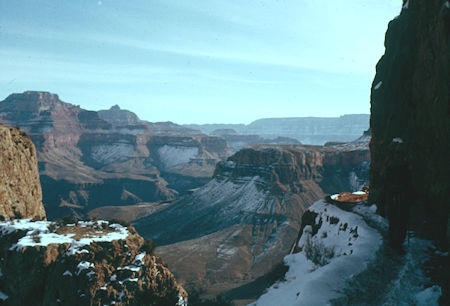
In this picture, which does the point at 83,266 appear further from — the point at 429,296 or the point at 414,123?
the point at 414,123

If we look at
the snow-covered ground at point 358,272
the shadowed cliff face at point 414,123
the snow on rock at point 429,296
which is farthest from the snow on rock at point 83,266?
the snow on rock at point 429,296

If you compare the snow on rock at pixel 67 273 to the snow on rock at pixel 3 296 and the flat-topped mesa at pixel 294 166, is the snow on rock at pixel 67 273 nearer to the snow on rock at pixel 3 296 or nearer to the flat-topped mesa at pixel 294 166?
the snow on rock at pixel 3 296

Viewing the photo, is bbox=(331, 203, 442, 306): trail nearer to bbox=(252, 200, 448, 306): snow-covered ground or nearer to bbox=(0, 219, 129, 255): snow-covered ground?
bbox=(252, 200, 448, 306): snow-covered ground

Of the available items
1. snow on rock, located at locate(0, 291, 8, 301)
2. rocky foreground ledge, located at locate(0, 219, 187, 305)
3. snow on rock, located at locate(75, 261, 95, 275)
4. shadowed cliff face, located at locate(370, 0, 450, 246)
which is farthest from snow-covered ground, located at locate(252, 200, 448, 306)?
snow on rock, located at locate(0, 291, 8, 301)

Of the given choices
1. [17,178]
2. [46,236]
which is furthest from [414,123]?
[17,178]

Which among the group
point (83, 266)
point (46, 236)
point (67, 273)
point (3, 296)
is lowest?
point (3, 296)

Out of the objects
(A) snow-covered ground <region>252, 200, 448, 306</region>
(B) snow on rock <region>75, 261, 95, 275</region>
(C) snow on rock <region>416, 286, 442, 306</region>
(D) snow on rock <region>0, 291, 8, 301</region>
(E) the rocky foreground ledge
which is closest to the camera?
(C) snow on rock <region>416, 286, 442, 306</region>

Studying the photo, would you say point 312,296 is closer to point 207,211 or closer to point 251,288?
point 251,288
